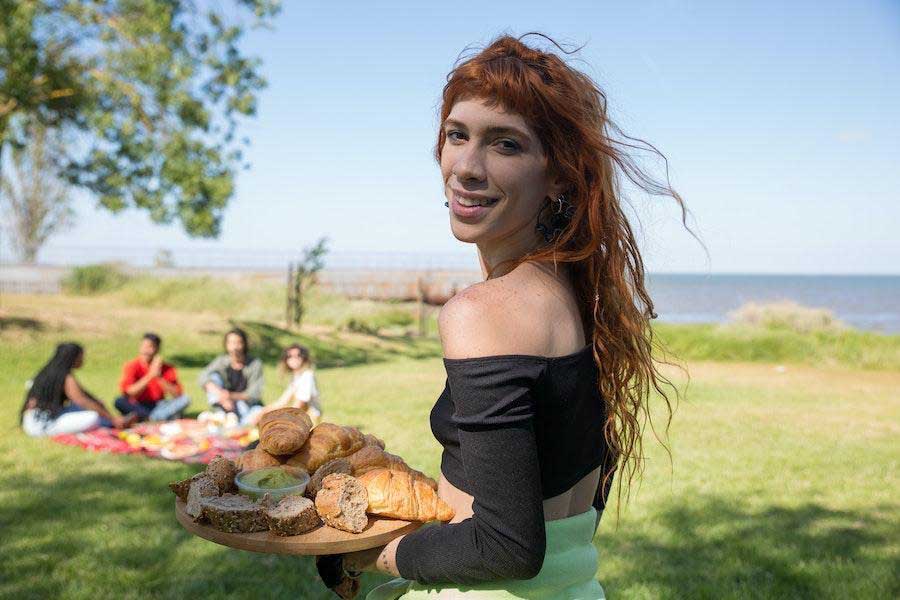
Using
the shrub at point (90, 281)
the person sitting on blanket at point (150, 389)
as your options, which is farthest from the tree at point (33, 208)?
the person sitting on blanket at point (150, 389)

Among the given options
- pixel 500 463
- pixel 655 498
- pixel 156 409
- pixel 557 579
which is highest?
pixel 500 463

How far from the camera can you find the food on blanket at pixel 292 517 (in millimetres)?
1735

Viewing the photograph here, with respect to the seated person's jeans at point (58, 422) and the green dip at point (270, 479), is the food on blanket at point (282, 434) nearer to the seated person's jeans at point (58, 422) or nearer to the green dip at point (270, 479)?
the green dip at point (270, 479)

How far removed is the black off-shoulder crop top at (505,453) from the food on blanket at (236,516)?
1.08 ft

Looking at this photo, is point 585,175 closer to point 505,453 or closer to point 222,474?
point 505,453

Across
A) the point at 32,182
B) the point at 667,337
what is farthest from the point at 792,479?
the point at 32,182

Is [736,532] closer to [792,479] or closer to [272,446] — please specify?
[792,479]

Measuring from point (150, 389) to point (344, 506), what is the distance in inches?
398

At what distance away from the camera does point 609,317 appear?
6.00ft

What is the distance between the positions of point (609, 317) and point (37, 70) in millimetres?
15826

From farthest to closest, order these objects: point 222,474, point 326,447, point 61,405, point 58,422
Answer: point 61,405 → point 58,422 → point 326,447 → point 222,474

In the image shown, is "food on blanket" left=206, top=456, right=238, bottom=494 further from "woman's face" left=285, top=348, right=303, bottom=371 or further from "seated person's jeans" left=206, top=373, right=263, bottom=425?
"seated person's jeans" left=206, top=373, right=263, bottom=425

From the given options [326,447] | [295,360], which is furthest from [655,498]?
[326,447]

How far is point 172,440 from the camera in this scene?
911 centimetres
